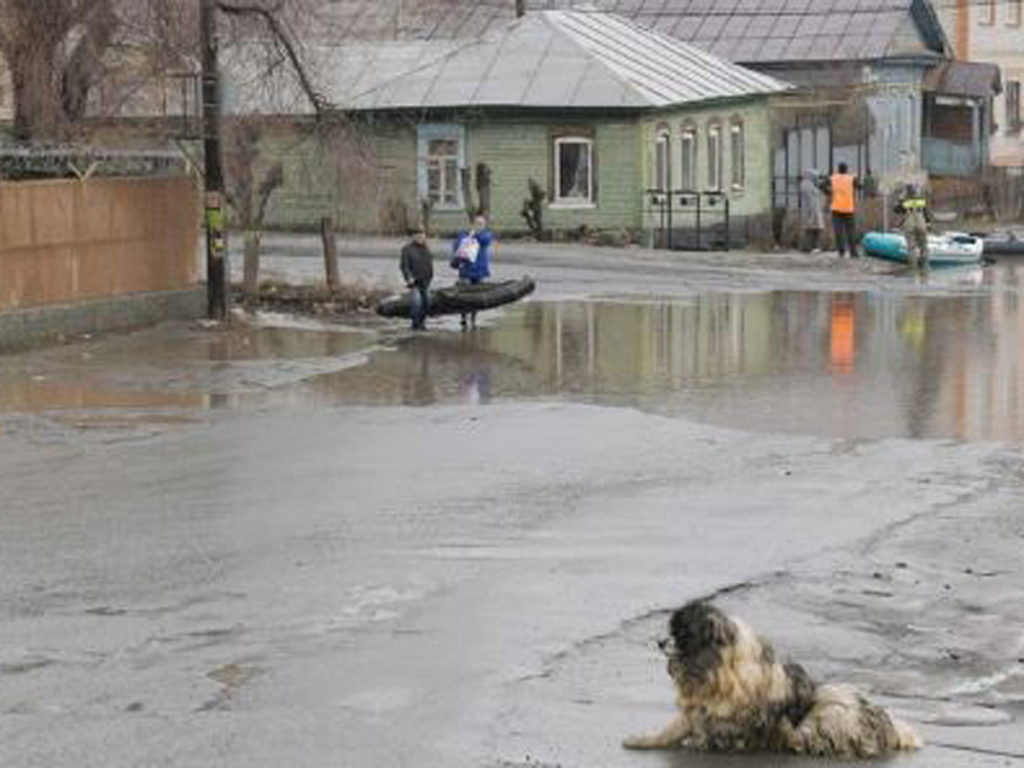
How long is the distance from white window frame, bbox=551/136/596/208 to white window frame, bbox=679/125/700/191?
120 inches

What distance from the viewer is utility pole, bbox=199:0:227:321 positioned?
27.8 meters

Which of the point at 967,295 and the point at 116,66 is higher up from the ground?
the point at 116,66

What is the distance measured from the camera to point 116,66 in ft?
101

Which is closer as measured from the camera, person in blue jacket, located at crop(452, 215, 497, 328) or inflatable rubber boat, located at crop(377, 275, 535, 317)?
inflatable rubber boat, located at crop(377, 275, 535, 317)

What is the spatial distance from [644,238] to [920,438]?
30725 mm

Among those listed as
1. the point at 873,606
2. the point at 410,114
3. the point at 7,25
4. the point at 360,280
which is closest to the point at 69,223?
the point at 7,25

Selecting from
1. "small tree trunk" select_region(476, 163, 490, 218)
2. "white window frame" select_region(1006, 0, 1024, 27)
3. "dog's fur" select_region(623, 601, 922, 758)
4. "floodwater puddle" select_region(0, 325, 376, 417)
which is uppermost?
"white window frame" select_region(1006, 0, 1024, 27)

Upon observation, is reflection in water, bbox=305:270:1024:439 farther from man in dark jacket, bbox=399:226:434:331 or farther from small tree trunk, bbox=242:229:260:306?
small tree trunk, bbox=242:229:260:306

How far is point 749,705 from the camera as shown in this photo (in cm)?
799

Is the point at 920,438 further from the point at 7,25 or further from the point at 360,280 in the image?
the point at 360,280

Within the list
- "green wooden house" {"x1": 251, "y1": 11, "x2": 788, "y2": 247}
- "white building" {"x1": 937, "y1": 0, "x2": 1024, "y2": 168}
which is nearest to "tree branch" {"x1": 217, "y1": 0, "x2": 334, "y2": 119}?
"green wooden house" {"x1": 251, "y1": 11, "x2": 788, "y2": 247}

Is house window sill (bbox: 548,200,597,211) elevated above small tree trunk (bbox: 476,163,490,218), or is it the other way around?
small tree trunk (bbox: 476,163,490,218)

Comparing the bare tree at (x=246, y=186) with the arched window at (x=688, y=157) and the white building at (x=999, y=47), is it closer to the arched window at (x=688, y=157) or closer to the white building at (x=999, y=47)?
the arched window at (x=688, y=157)

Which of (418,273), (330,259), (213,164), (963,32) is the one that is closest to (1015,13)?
(963,32)
